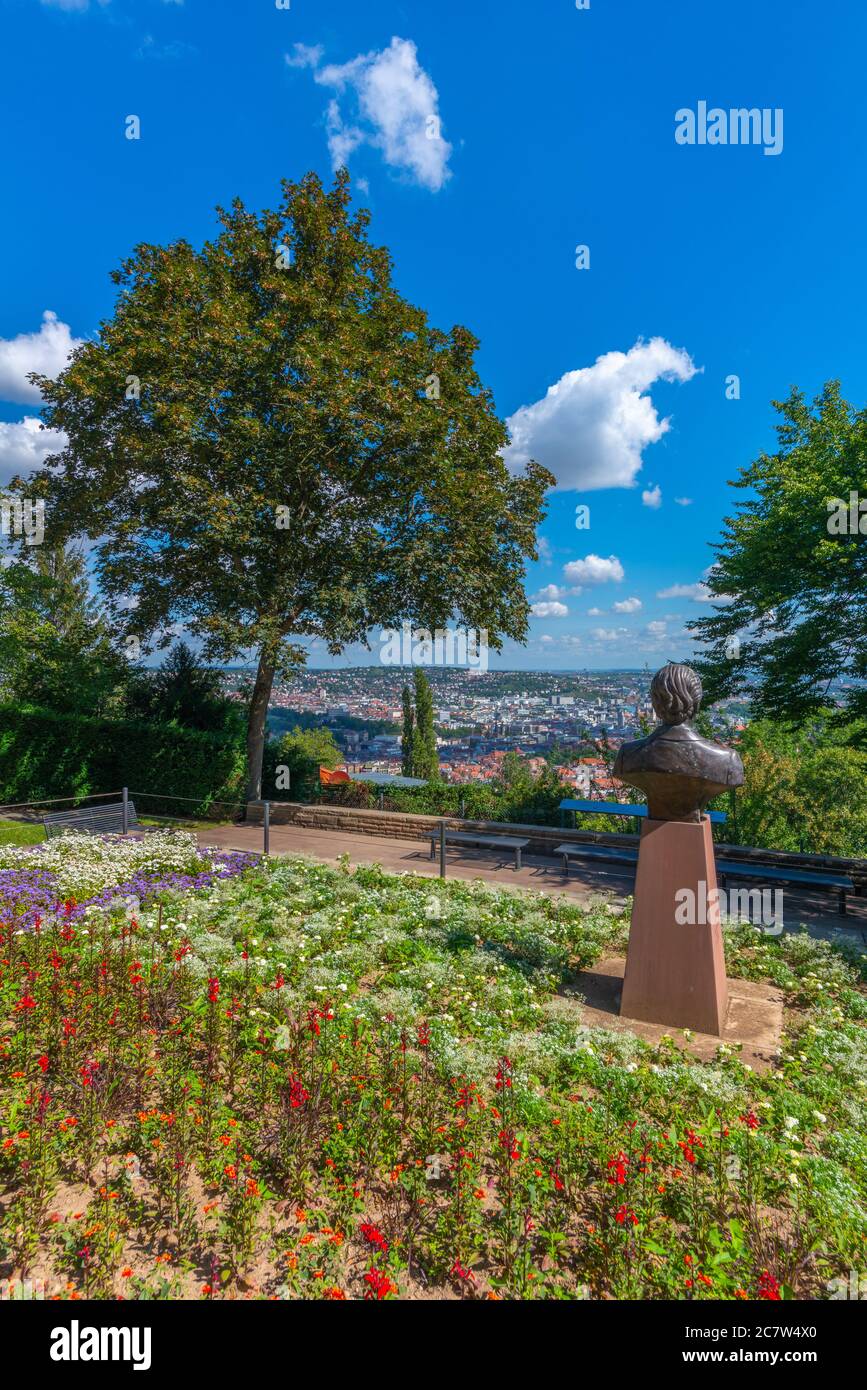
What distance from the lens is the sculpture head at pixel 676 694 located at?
5.39 m

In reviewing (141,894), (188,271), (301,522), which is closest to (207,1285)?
(141,894)

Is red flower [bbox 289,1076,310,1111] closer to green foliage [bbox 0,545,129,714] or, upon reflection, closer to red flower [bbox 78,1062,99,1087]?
red flower [bbox 78,1062,99,1087]

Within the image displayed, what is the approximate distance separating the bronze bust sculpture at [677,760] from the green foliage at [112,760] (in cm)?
1204

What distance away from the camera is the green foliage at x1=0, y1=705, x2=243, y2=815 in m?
15.4

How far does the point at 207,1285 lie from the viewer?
103 inches

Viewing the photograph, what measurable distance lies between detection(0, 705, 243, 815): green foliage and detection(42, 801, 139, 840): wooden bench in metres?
2.38

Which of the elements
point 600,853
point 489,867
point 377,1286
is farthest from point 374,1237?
point 489,867

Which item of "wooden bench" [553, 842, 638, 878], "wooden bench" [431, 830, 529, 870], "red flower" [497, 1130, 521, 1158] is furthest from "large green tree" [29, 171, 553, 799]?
"red flower" [497, 1130, 521, 1158]

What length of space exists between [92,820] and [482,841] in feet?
24.3

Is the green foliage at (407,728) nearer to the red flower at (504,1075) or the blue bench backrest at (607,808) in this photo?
the blue bench backrest at (607,808)

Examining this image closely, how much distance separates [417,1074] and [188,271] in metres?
16.0

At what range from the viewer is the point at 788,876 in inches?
355

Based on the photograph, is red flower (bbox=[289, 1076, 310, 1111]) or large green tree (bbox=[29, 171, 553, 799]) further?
large green tree (bbox=[29, 171, 553, 799])

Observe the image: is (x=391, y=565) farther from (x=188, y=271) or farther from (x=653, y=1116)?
(x=653, y=1116)
